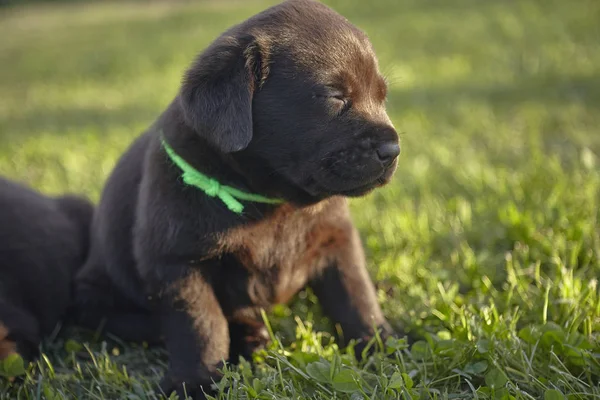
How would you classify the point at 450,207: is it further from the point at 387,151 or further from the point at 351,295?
the point at 387,151

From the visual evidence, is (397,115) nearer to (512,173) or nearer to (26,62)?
(512,173)

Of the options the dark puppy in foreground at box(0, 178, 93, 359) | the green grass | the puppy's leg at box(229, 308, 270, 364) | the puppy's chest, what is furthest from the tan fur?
the dark puppy in foreground at box(0, 178, 93, 359)

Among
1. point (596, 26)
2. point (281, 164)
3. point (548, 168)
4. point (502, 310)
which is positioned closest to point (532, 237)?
point (502, 310)

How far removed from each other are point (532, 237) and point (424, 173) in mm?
1354

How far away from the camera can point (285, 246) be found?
246 cm

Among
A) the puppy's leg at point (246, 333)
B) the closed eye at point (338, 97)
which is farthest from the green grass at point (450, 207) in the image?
the closed eye at point (338, 97)

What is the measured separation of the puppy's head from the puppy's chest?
14cm

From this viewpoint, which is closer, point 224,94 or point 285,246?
point 224,94

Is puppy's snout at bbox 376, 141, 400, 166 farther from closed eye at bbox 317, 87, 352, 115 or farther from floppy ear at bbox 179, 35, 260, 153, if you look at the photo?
floppy ear at bbox 179, 35, 260, 153

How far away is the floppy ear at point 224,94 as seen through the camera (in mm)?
2209

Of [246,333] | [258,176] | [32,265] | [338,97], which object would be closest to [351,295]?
[246,333]

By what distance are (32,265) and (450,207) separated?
6.72 ft

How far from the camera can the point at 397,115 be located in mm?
5852

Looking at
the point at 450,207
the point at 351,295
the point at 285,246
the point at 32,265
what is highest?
the point at 285,246
